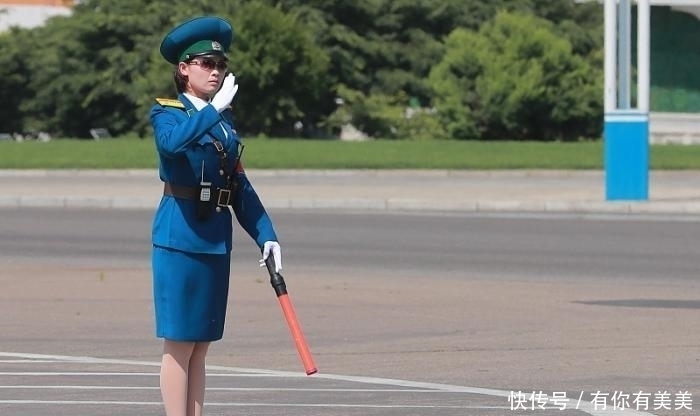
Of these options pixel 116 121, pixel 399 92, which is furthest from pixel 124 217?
pixel 116 121

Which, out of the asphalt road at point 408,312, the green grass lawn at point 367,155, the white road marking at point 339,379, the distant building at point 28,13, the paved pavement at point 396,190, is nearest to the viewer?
the white road marking at point 339,379

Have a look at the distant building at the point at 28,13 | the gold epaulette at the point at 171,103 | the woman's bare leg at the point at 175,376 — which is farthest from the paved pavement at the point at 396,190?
the distant building at the point at 28,13

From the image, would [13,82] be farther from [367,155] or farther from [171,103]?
[171,103]

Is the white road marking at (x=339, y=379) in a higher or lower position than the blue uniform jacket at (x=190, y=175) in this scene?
lower

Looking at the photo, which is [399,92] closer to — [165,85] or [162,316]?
[165,85]

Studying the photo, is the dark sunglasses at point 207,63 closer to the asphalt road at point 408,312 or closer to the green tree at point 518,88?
the asphalt road at point 408,312

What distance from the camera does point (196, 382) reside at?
22.4 feet

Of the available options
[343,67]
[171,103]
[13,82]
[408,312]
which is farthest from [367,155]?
[171,103]

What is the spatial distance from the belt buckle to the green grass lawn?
82.0ft

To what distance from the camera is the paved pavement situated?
24125 mm

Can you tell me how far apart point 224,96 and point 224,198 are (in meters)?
0.40

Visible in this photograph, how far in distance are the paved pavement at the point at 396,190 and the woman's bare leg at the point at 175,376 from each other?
17281 millimetres

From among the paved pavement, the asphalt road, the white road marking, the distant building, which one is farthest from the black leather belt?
the distant building

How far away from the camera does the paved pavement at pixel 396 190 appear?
24125 millimetres
